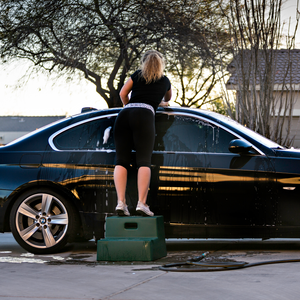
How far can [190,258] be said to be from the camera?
4941 millimetres

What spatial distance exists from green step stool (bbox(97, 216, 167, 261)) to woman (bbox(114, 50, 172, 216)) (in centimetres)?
12

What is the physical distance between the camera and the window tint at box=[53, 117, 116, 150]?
5.41 m

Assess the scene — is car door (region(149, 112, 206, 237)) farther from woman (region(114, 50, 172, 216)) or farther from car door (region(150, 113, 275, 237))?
woman (region(114, 50, 172, 216))

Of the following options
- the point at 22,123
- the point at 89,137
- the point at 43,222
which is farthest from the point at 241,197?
the point at 22,123

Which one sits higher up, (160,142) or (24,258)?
(160,142)

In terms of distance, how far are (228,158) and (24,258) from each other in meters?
2.32

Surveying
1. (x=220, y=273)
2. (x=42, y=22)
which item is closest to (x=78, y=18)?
(x=42, y=22)

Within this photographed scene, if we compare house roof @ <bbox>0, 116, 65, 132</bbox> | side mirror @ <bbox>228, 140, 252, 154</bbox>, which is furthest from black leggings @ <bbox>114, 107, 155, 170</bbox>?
house roof @ <bbox>0, 116, 65, 132</bbox>

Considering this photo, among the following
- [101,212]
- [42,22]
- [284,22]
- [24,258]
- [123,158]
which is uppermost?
[42,22]

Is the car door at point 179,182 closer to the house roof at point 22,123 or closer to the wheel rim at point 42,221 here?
the wheel rim at point 42,221

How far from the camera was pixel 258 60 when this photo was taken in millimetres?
8266

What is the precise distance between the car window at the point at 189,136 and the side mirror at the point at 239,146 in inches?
4.3

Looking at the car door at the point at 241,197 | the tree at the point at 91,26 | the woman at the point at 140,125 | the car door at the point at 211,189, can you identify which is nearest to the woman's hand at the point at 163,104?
the woman at the point at 140,125

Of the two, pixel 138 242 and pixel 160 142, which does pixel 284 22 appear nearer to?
pixel 160 142
